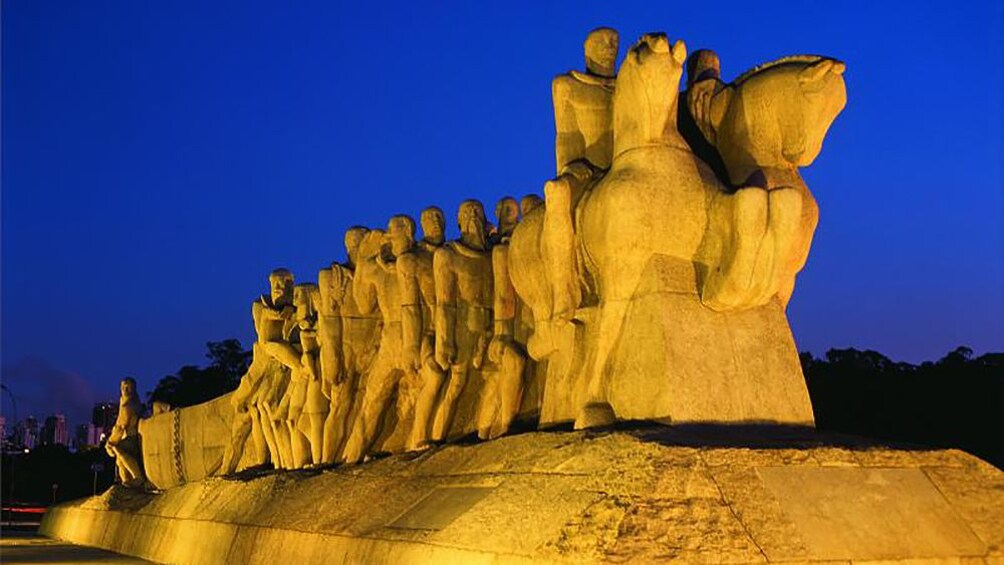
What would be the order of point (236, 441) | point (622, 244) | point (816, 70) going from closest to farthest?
point (622, 244)
point (816, 70)
point (236, 441)

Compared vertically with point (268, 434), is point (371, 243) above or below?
above

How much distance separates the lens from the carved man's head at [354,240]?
14718mm

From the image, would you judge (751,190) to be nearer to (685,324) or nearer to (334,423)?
(685,324)

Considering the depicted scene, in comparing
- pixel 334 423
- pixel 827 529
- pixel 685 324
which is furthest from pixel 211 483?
pixel 827 529

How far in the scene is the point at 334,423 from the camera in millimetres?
14258

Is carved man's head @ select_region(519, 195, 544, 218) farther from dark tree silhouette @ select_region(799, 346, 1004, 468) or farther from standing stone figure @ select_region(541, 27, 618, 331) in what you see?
dark tree silhouette @ select_region(799, 346, 1004, 468)

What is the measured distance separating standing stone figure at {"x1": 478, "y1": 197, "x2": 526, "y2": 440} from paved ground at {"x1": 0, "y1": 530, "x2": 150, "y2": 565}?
219 inches

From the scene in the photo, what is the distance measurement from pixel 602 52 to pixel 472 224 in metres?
2.87

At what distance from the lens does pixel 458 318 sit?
12.2 metres

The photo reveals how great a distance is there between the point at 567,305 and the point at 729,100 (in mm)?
2206

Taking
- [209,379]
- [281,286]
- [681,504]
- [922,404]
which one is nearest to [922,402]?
[922,404]

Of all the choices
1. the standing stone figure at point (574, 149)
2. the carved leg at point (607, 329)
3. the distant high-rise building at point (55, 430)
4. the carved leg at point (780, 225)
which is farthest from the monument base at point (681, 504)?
the distant high-rise building at point (55, 430)

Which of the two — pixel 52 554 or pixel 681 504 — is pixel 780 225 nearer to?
pixel 681 504

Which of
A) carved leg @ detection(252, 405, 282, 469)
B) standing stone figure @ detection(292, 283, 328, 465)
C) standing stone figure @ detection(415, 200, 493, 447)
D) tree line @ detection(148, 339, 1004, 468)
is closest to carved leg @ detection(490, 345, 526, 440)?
standing stone figure @ detection(415, 200, 493, 447)
